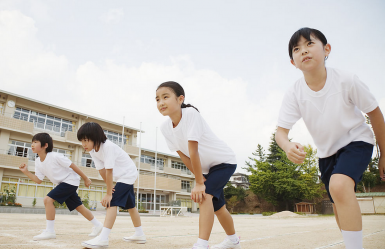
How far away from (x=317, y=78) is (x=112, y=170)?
2445 millimetres

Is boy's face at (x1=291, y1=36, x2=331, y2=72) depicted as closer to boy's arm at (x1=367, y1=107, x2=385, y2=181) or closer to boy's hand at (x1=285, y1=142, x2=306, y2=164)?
boy's arm at (x1=367, y1=107, x2=385, y2=181)

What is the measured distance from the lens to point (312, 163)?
33531 mm

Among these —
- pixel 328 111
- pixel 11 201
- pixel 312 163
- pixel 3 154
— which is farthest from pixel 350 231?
pixel 312 163

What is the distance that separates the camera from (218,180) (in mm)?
2459

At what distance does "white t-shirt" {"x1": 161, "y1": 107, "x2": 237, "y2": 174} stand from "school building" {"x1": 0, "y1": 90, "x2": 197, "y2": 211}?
23210 mm

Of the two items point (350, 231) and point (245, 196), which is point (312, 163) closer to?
point (245, 196)

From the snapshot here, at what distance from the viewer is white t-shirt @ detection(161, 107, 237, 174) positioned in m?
2.46

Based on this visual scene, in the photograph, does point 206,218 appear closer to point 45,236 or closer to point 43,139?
point 45,236

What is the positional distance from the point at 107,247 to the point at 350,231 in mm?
2276

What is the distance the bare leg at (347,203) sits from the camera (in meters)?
1.62

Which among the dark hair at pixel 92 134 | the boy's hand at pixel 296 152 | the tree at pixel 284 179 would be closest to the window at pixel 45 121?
the tree at pixel 284 179

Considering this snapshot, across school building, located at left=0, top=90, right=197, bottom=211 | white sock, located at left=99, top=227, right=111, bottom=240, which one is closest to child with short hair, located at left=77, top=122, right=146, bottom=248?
white sock, located at left=99, top=227, right=111, bottom=240

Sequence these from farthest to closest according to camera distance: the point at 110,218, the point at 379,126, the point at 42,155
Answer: the point at 42,155, the point at 110,218, the point at 379,126

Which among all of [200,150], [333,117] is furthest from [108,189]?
[333,117]
